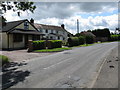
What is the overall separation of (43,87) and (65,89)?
92cm

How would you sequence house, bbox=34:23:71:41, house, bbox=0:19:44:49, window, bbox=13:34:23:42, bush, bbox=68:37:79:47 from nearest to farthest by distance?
house, bbox=0:19:44:49, window, bbox=13:34:23:42, bush, bbox=68:37:79:47, house, bbox=34:23:71:41

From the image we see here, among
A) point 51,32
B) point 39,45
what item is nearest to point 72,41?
point 39,45

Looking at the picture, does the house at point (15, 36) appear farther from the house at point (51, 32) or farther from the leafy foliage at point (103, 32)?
the leafy foliage at point (103, 32)

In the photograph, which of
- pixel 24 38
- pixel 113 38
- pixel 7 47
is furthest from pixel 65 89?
pixel 113 38

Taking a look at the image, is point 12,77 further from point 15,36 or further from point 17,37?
point 17,37

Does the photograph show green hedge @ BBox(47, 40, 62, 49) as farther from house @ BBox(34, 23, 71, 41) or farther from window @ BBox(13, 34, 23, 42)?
house @ BBox(34, 23, 71, 41)

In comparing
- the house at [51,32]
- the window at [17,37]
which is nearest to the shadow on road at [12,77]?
the window at [17,37]

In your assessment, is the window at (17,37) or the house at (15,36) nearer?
the house at (15,36)

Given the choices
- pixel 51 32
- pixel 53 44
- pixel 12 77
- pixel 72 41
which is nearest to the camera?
pixel 12 77

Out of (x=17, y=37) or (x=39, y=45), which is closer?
(x=39, y=45)

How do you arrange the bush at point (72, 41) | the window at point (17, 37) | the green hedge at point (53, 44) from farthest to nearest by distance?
the bush at point (72, 41) < the green hedge at point (53, 44) < the window at point (17, 37)

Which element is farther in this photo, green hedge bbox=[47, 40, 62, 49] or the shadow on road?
green hedge bbox=[47, 40, 62, 49]

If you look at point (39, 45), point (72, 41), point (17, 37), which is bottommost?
point (39, 45)

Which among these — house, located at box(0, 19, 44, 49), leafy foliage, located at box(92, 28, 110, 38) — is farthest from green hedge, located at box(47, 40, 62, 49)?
leafy foliage, located at box(92, 28, 110, 38)
